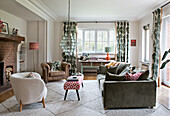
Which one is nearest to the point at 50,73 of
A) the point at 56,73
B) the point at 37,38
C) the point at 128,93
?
the point at 56,73

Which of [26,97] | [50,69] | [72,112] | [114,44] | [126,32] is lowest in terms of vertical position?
[72,112]

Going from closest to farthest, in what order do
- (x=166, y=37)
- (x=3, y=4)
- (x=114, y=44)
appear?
(x=3, y=4) < (x=166, y=37) < (x=114, y=44)

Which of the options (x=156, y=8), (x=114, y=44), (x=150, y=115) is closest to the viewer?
(x=150, y=115)

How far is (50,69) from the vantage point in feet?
16.1

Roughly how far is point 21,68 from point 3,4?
284 centimetres

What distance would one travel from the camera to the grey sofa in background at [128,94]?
101 inches

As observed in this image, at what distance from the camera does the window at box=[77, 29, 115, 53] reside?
265 inches

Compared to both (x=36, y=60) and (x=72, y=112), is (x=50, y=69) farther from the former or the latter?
(x=72, y=112)

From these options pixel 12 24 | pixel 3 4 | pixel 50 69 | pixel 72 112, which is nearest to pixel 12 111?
pixel 72 112

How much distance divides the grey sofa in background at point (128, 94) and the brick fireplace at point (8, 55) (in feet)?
11.3

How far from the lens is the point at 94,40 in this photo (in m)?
6.79

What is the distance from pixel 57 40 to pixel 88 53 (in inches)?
66.7

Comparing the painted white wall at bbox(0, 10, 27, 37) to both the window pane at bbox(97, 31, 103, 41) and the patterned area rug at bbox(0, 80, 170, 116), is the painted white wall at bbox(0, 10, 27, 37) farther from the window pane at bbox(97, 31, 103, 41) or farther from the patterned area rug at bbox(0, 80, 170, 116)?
the window pane at bbox(97, 31, 103, 41)

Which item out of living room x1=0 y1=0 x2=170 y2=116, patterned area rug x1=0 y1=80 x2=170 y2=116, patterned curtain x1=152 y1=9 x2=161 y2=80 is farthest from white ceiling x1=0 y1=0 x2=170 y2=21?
patterned area rug x1=0 y1=80 x2=170 y2=116
